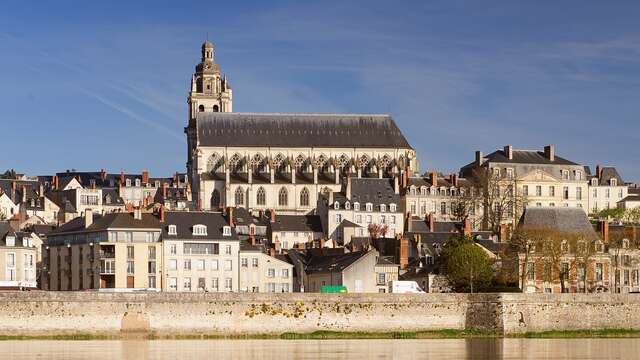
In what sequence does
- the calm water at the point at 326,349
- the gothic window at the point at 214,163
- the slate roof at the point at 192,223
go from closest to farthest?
the calm water at the point at 326,349, the slate roof at the point at 192,223, the gothic window at the point at 214,163

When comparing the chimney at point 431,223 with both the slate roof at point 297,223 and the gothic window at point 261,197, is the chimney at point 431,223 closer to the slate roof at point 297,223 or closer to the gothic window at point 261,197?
the slate roof at point 297,223

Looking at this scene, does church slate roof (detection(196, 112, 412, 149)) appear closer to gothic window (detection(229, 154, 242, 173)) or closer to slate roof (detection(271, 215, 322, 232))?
gothic window (detection(229, 154, 242, 173))

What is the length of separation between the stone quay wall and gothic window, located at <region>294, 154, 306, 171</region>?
58611 mm

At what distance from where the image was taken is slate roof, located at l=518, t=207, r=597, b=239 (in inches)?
3339

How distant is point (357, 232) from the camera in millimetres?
105875

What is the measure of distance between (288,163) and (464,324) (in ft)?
196

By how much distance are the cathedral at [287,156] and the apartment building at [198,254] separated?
39.8 meters

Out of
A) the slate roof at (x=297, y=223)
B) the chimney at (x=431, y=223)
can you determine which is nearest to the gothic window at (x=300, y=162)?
the slate roof at (x=297, y=223)

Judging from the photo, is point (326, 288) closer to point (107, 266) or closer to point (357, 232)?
point (107, 266)

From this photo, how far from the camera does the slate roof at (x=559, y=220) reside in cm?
8481

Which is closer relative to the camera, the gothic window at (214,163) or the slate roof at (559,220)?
the slate roof at (559,220)

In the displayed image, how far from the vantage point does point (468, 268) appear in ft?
248

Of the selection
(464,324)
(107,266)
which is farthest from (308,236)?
(464,324)


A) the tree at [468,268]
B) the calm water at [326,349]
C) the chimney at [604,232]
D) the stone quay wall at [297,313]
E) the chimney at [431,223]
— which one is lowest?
the calm water at [326,349]
